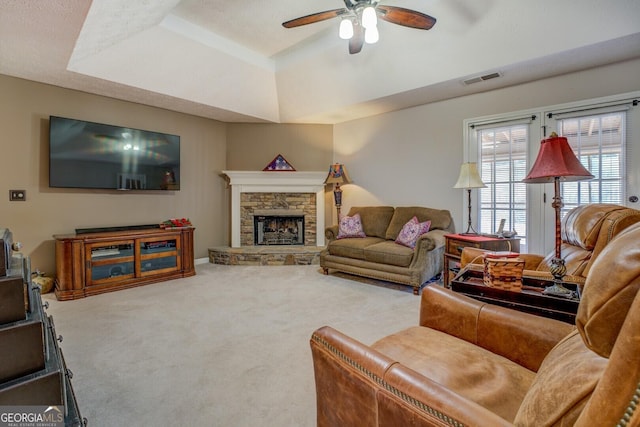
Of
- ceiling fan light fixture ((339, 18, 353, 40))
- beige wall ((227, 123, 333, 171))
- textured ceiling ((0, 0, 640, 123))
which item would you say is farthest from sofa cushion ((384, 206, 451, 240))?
ceiling fan light fixture ((339, 18, 353, 40))

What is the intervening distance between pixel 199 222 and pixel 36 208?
2049 mm

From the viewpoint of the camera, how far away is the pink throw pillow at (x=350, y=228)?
15.2ft

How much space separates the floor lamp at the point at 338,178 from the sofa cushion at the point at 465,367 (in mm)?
3919

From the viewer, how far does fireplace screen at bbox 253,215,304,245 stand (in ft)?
18.6

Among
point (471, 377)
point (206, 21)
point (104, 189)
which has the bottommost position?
point (471, 377)

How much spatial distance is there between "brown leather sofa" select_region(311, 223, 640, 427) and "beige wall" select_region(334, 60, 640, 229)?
120 inches

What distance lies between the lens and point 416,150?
466 centimetres

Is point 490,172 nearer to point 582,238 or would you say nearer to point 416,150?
point 416,150

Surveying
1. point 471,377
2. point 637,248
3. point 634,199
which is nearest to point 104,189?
point 471,377

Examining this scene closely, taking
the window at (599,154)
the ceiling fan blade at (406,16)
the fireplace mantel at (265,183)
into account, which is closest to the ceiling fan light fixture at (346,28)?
the ceiling fan blade at (406,16)

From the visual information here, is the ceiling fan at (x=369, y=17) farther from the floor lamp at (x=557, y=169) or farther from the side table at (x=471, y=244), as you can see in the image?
the side table at (x=471, y=244)

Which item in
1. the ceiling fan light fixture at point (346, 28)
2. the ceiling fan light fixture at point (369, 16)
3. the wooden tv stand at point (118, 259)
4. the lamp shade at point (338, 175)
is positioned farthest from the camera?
the lamp shade at point (338, 175)

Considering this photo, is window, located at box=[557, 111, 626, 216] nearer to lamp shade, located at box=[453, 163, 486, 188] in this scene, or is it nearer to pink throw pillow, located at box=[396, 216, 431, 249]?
lamp shade, located at box=[453, 163, 486, 188]

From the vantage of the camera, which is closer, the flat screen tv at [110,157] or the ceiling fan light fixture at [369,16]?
the ceiling fan light fixture at [369,16]
